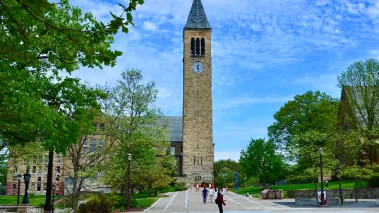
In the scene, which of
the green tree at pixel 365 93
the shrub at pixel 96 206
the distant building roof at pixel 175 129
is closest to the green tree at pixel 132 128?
the shrub at pixel 96 206

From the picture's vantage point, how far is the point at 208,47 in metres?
80.5

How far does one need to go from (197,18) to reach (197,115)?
814 inches

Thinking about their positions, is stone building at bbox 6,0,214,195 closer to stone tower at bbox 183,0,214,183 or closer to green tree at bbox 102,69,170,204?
stone tower at bbox 183,0,214,183

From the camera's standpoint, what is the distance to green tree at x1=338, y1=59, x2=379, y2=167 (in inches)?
1747

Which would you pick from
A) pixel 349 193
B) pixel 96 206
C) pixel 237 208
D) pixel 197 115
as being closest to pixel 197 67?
pixel 197 115

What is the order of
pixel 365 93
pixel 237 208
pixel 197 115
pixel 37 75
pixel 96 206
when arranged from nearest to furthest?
pixel 37 75 < pixel 96 206 < pixel 237 208 < pixel 365 93 < pixel 197 115

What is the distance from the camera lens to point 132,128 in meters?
29.8

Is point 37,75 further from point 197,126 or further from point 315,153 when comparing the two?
point 197,126

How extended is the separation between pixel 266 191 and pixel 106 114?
19493mm

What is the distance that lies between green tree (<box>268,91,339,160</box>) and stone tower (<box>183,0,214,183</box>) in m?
18.2

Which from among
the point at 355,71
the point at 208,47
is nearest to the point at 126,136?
the point at 355,71

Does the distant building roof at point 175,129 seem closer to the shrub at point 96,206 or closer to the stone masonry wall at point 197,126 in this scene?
the stone masonry wall at point 197,126

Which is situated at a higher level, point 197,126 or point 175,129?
point 175,129

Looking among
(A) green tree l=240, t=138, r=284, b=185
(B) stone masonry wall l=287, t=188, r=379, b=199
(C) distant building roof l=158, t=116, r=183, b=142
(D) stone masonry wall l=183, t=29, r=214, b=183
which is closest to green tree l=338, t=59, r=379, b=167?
(B) stone masonry wall l=287, t=188, r=379, b=199
